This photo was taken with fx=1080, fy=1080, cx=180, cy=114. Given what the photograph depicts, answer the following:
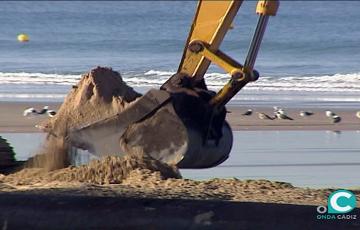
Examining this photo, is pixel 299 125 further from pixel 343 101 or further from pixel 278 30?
pixel 278 30

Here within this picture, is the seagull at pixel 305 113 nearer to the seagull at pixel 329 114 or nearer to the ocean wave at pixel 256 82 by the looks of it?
the seagull at pixel 329 114

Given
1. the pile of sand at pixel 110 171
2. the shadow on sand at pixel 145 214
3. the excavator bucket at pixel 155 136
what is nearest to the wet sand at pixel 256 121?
the pile of sand at pixel 110 171

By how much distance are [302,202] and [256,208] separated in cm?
88

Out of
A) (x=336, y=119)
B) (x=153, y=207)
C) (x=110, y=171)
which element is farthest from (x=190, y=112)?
(x=336, y=119)

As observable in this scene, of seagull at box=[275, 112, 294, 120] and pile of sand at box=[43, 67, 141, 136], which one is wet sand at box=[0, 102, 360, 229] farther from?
seagull at box=[275, 112, 294, 120]

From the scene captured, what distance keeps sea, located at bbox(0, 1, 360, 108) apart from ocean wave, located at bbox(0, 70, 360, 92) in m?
0.02


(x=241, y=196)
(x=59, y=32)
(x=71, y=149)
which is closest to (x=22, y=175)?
(x=71, y=149)

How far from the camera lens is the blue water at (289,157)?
12.1 metres

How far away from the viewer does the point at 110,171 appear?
33.3 feet

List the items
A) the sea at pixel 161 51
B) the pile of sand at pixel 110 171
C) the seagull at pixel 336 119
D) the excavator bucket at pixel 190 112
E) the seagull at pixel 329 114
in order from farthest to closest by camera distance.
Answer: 1. the sea at pixel 161 51
2. the seagull at pixel 329 114
3. the seagull at pixel 336 119
4. the pile of sand at pixel 110 171
5. the excavator bucket at pixel 190 112

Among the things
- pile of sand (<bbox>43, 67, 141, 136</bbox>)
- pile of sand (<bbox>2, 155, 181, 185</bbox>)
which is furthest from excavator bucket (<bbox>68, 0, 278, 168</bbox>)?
pile of sand (<bbox>43, 67, 141, 136</bbox>)

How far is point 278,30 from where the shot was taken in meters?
49.4

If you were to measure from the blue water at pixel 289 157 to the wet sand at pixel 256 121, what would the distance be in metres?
0.68

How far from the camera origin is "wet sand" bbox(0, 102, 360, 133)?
17.6 m
